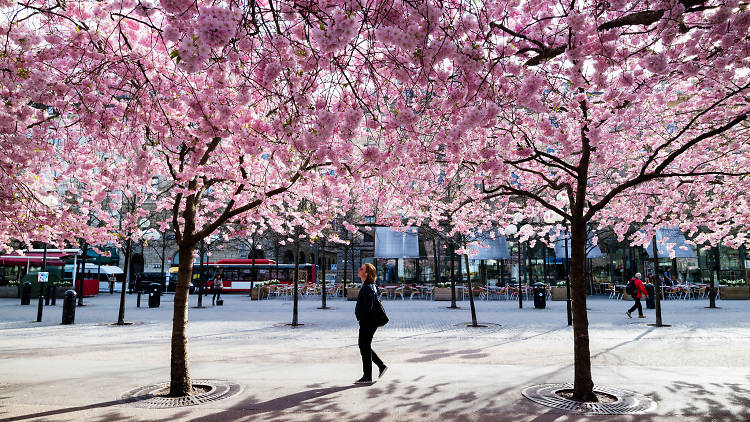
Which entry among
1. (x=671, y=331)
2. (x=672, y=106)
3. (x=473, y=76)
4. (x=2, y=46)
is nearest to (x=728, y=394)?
(x=473, y=76)

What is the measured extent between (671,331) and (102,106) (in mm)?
14691

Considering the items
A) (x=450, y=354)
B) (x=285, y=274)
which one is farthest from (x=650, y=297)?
(x=285, y=274)

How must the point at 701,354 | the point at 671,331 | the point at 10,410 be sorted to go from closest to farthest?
the point at 10,410 → the point at 701,354 → the point at 671,331

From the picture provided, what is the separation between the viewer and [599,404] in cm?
628

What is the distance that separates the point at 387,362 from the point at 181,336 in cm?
373

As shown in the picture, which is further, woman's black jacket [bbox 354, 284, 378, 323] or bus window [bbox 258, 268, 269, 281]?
bus window [bbox 258, 268, 269, 281]

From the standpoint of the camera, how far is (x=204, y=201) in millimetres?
12367

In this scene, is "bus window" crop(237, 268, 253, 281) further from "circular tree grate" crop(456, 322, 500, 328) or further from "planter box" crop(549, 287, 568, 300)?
"circular tree grate" crop(456, 322, 500, 328)

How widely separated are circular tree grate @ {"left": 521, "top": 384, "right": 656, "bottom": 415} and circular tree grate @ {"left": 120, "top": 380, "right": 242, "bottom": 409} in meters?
4.05

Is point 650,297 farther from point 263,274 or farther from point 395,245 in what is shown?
point 263,274

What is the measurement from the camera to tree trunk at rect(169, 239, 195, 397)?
6781 mm

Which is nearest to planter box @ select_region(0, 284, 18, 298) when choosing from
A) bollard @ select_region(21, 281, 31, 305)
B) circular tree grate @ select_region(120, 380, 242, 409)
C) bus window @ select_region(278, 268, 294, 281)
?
bollard @ select_region(21, 281, 31, 305)

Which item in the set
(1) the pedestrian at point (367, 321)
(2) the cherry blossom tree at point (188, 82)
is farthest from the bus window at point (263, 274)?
(1) the pedestrian at point (367, 321)

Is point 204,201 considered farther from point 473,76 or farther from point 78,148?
point 473,76
